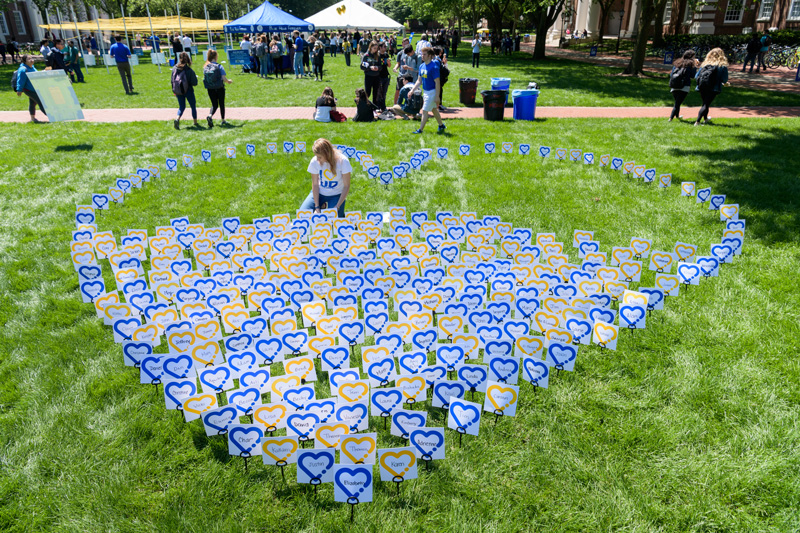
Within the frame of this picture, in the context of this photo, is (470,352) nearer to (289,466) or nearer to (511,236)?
(289,466)

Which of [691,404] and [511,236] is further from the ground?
[511,236]

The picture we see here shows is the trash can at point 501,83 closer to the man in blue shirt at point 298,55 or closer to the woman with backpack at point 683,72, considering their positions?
the woman with backpack at point 683,72

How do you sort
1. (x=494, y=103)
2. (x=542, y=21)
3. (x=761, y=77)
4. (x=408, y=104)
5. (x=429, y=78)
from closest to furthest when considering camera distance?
1. (x=429, y=78)
2. (x=494, y=103)
3. (x=408, y=104)
4. (x=761, y=77)
5. (x=542, y=21)

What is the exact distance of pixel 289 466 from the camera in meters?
3.30

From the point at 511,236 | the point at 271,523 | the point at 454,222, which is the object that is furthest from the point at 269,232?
the point at 271,523

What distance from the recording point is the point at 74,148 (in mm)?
10844

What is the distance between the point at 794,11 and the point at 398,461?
39227 mm

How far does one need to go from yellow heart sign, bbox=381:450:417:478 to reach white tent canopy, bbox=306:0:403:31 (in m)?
29.1

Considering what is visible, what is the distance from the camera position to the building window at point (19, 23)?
1873 inches

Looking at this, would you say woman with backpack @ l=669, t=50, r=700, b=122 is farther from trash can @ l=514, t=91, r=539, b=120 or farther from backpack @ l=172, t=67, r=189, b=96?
backpack @ l=172, t=67, r=189, b=96

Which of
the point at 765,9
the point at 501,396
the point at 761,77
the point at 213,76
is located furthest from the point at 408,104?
the point at 765,9

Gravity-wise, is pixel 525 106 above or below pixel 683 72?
below

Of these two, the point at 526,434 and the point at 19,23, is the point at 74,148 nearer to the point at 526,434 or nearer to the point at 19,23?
the point at 526,434

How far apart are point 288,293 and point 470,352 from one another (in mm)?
1889
